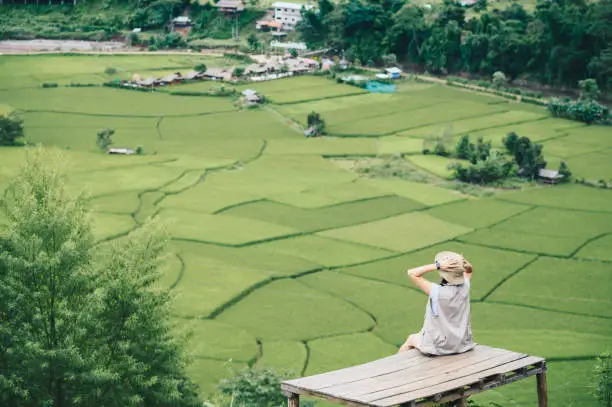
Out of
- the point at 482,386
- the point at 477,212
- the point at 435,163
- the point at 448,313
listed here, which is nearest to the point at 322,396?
the point at 482,386

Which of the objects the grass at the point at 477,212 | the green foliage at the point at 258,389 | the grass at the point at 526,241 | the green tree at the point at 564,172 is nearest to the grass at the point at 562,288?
the grass at the point at 526,241

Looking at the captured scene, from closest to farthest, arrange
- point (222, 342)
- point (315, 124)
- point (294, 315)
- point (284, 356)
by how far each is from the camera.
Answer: point (284, 356)
point (222, 342)
point (294, 315)
point (315, 124)

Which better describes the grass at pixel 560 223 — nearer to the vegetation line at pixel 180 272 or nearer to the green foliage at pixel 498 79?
the vegetation line at pixel 180 272

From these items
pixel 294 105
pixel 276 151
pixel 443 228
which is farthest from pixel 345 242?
pixel 294 105

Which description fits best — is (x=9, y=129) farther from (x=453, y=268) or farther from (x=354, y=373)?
(x=354, y=373)

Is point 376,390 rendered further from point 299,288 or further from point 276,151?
point 276,151

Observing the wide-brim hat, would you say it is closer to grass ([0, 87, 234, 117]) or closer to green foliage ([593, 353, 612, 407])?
green foliage ([593, 353, 612, 407])
